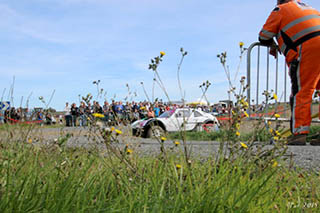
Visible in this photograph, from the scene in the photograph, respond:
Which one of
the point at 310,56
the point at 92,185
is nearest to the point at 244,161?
the point at 92,185

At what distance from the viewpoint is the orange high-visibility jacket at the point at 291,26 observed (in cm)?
422

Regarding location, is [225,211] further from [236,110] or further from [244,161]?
[236,110]

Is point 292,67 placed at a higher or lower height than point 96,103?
higher

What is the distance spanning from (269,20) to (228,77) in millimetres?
2682

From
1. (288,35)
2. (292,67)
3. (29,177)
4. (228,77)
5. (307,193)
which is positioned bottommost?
(307,193)

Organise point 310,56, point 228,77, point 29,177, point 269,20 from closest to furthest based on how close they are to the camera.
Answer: point 29,177 < point 228,77 < point 310,56 < point 269,20

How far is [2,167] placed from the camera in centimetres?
138

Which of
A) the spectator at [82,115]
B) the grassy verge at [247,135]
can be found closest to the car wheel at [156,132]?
the grassy verge at [247,135]

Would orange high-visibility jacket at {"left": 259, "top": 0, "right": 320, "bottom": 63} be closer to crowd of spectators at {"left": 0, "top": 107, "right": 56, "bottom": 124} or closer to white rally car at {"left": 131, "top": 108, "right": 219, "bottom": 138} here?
white rally car at {"left": 131, "top": 108, "right": 219, "bottom": 138}

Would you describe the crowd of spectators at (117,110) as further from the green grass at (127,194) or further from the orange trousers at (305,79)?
the orange trousers at (305,79)

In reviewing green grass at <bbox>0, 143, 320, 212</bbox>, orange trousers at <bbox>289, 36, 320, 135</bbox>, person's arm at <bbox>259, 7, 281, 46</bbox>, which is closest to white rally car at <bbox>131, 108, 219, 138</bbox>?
green grass at <bbox>0, 143, 320, 212</bbox>

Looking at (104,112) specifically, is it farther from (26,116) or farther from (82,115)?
(26,116)

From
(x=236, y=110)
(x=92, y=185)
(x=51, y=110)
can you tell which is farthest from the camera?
(x=51, y=110)

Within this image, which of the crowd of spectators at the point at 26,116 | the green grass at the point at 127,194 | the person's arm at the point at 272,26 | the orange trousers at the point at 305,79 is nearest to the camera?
the green grass at the point at 127,194
